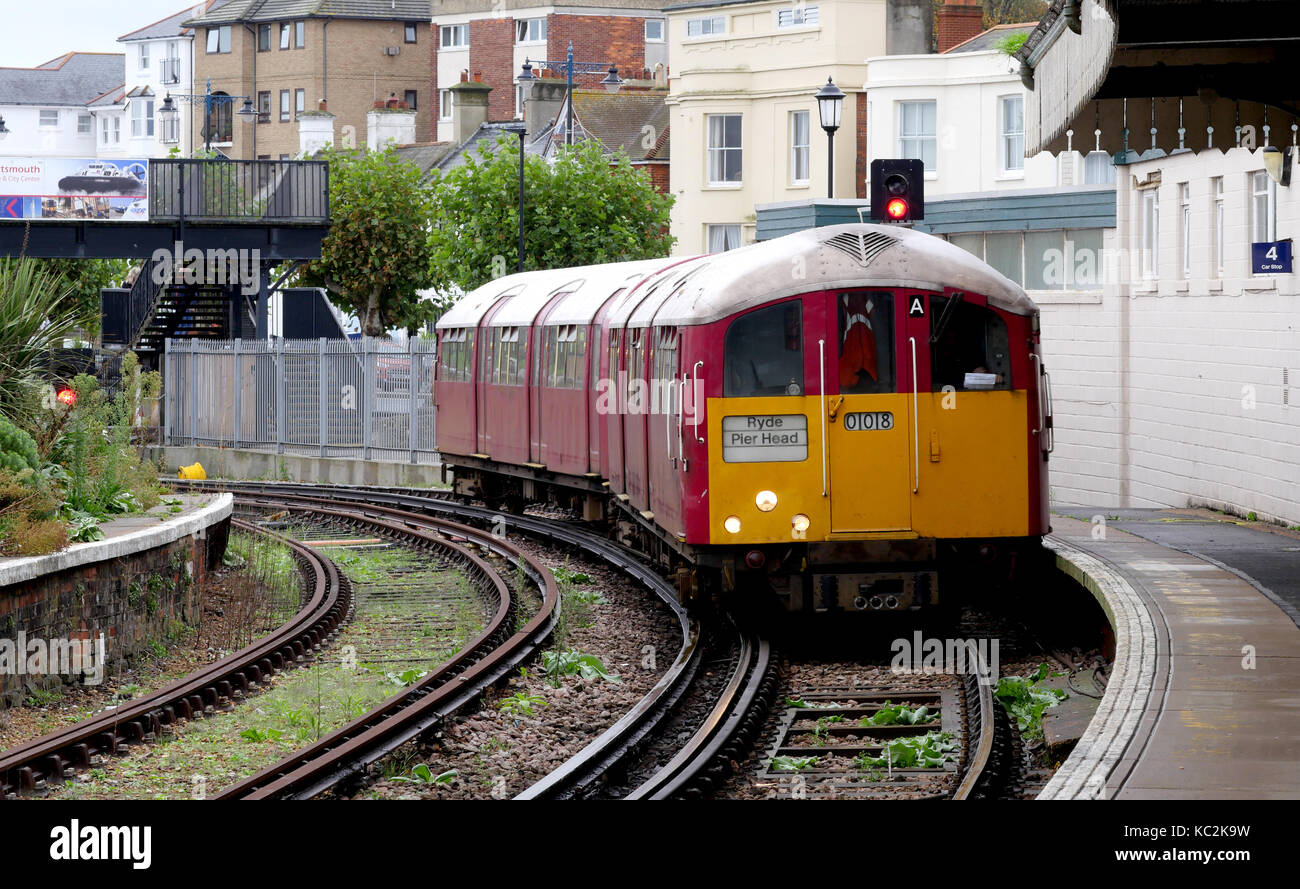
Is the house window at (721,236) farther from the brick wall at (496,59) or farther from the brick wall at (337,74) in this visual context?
the brick wall at (337,74)

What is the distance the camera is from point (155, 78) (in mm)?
90562

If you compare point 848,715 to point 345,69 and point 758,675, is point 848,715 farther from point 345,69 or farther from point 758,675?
point 345,69

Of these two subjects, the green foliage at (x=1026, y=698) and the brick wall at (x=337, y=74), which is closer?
the green foliage at (x=1026, y=698)

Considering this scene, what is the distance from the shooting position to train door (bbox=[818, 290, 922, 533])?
12.9m

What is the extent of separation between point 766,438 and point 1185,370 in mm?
9535

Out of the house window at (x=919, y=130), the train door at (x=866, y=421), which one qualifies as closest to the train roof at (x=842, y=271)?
the train door at (x=866, y=421)

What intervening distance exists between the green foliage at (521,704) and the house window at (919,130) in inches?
1239

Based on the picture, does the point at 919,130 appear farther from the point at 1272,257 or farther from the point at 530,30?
the point at 530,30

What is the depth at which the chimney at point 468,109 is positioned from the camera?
6331cm

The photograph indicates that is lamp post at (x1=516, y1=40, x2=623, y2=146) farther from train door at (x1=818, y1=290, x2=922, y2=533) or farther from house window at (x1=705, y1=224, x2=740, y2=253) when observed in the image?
train door at (x1=818, y1=290, x2=922, y2=533)

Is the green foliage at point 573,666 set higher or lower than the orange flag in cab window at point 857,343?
lower

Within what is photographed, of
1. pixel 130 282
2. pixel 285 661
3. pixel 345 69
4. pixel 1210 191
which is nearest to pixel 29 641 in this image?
pixel 285 661

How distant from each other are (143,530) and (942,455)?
6295mm

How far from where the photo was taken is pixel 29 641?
11961 mm
